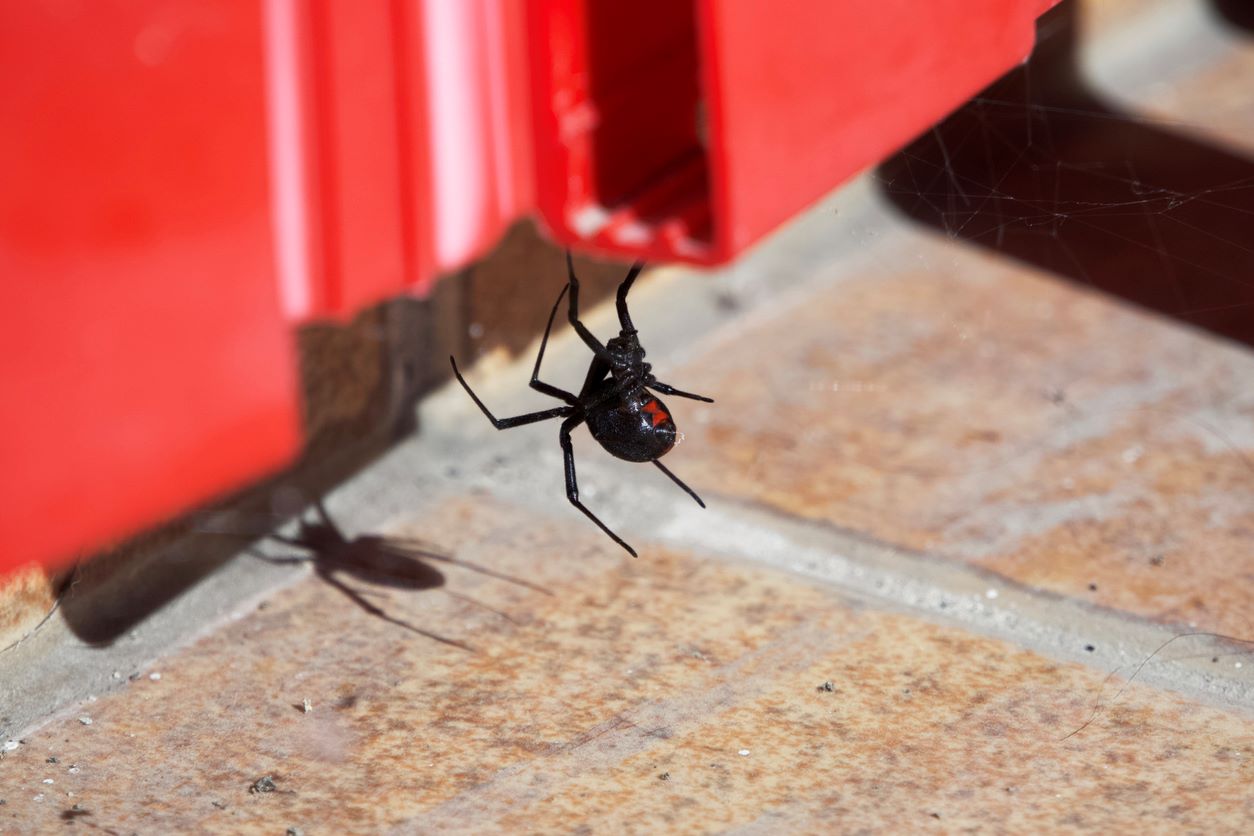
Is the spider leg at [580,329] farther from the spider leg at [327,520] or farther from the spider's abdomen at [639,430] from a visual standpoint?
the spider leg at [327,520]

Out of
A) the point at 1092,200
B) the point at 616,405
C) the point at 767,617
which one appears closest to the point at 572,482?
the point at 616,405

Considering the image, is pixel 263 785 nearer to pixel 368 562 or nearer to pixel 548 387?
pixel 368 562

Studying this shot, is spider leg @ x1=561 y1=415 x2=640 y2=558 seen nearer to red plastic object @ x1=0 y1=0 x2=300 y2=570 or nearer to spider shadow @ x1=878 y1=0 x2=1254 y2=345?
red plastic object @ x1=0 y1=0 x2=300 y2=570

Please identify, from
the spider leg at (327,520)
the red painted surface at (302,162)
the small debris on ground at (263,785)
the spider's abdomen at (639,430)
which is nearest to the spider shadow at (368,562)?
the spider leg at (327,520)

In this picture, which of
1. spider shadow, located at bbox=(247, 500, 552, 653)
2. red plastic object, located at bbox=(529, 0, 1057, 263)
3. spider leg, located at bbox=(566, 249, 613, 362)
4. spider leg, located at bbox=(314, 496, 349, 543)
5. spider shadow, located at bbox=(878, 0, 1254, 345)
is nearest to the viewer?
red plastic object, located at bbox=(529, 0, 1057, 263)

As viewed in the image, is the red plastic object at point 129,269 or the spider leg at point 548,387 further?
the spider leg at point 548,387

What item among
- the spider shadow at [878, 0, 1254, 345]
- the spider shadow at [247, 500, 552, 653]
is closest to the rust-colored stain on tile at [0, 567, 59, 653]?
the spider shadow at [247, 500, 552, 653]

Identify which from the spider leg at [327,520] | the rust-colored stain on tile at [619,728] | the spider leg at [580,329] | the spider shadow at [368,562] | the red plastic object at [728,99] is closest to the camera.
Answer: the rust-colored stain on tile at [619,728]
